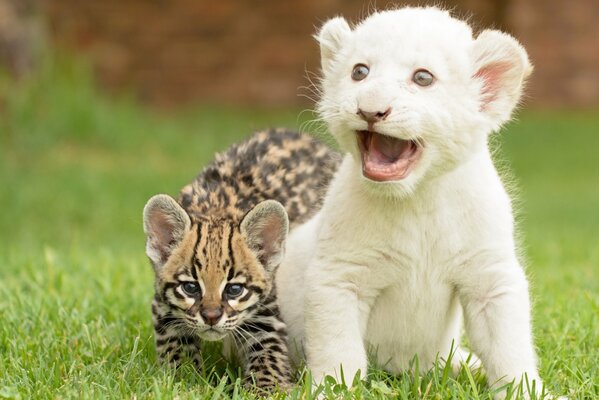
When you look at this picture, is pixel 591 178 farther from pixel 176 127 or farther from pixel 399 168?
pixel 399 168

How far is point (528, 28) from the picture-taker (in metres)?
19.2

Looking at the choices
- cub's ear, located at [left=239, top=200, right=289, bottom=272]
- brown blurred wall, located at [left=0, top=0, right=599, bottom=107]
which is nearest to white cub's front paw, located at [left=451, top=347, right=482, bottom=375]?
cub's ear, located at [left=239, top=200, right=289, bottom=272]

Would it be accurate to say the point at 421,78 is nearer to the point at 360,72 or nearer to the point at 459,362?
the point at 360,72

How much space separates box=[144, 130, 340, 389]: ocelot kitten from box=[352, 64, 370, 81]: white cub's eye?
2.56 ft

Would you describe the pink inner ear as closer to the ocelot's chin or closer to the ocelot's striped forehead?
the ocelot's striped forehead

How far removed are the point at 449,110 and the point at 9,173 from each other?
9142mm

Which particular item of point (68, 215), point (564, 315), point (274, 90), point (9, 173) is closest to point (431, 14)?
point (564, 315)

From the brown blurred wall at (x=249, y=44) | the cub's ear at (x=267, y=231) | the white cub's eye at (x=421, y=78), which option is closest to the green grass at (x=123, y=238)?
the cub's ear at (x=267, y=231)

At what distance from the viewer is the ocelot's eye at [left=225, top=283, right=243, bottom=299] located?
462cm

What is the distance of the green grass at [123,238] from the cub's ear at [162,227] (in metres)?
0.49

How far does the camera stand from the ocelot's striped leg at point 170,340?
15.8 feet

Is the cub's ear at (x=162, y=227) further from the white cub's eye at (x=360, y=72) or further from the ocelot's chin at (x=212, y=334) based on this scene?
the white cub's eye at (x=360, y=72)

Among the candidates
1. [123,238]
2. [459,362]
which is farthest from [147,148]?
[459,362]

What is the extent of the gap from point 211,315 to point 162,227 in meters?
0.58
